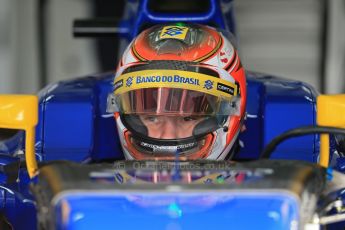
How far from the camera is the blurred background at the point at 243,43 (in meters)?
3.97

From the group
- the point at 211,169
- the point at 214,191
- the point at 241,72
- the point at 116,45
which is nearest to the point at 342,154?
the point at 241,72

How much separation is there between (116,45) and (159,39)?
6.15 ft

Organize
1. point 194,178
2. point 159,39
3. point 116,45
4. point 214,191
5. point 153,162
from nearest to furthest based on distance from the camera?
point 214,191, point 194,178, point 153,162, point 159,39, point 116,45

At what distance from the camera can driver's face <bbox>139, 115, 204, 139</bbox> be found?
2.06 m

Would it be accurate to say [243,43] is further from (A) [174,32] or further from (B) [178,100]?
(B) [178,100]

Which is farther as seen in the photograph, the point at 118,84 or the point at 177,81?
the point at 118,84

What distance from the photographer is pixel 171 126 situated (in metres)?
2.07

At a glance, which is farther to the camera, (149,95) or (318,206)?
(149,95)

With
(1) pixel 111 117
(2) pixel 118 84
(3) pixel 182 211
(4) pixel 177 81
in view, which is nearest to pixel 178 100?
(4) pixel 177 81

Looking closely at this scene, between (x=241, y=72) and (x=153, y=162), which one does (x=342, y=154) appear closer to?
(x=241, y=72)

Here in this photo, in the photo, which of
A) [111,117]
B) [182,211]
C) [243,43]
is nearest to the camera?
[182,211]

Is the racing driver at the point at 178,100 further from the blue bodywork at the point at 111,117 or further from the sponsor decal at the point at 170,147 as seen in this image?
the blue bodywork at the point at 111,117

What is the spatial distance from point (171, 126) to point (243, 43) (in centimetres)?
200

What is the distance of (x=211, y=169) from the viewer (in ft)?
5.50
